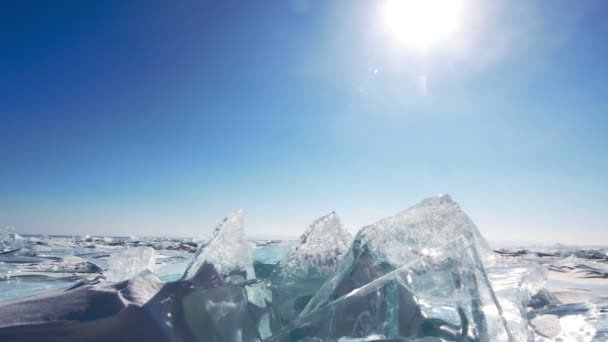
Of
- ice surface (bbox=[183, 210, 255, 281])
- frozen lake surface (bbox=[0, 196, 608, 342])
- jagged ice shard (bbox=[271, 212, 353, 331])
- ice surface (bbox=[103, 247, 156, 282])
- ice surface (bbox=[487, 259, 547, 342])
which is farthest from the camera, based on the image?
ice surface (bbox=[103, 247, 156, 282])

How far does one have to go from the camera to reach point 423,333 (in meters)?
1.50

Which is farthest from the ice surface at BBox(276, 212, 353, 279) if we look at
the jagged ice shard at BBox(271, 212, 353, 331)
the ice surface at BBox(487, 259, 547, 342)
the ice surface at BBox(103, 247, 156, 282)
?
the ice surface at BBox(103, 247, 156, 282)

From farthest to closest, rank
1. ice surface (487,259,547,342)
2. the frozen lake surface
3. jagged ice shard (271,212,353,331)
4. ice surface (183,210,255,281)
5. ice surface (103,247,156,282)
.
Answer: ice surface (103,247,156,282) → ice surface (183,210,255,281) → jagged ice shard (271,212,353,331) → ice surface (487,259,547,342) → the frozen lake surface

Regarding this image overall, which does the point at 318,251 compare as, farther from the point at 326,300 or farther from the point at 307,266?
the point at 326,300

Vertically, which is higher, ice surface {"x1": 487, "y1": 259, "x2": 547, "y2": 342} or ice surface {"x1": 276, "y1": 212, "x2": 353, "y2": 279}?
ice surface {"x1": 276, "y1": 212, "x2": 353, "y2": 279}

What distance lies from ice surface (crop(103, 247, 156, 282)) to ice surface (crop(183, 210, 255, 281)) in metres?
1.01

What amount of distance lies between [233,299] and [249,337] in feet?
0.63

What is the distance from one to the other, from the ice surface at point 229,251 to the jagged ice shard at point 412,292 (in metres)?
0.61

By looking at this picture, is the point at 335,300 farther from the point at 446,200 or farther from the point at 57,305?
the point at 57,305

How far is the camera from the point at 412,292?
5.11 feet

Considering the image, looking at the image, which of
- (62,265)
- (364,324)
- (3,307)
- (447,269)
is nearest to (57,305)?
(3,307)

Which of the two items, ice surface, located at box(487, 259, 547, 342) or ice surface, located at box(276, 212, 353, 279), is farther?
ice surface, located at box(276, 212, 353, 279)

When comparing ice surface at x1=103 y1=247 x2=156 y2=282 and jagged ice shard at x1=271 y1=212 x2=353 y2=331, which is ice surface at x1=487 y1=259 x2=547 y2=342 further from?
ice surface at x1=103 y1=247 x2=156 y2=282

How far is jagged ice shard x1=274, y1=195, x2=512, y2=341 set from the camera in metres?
1.50
